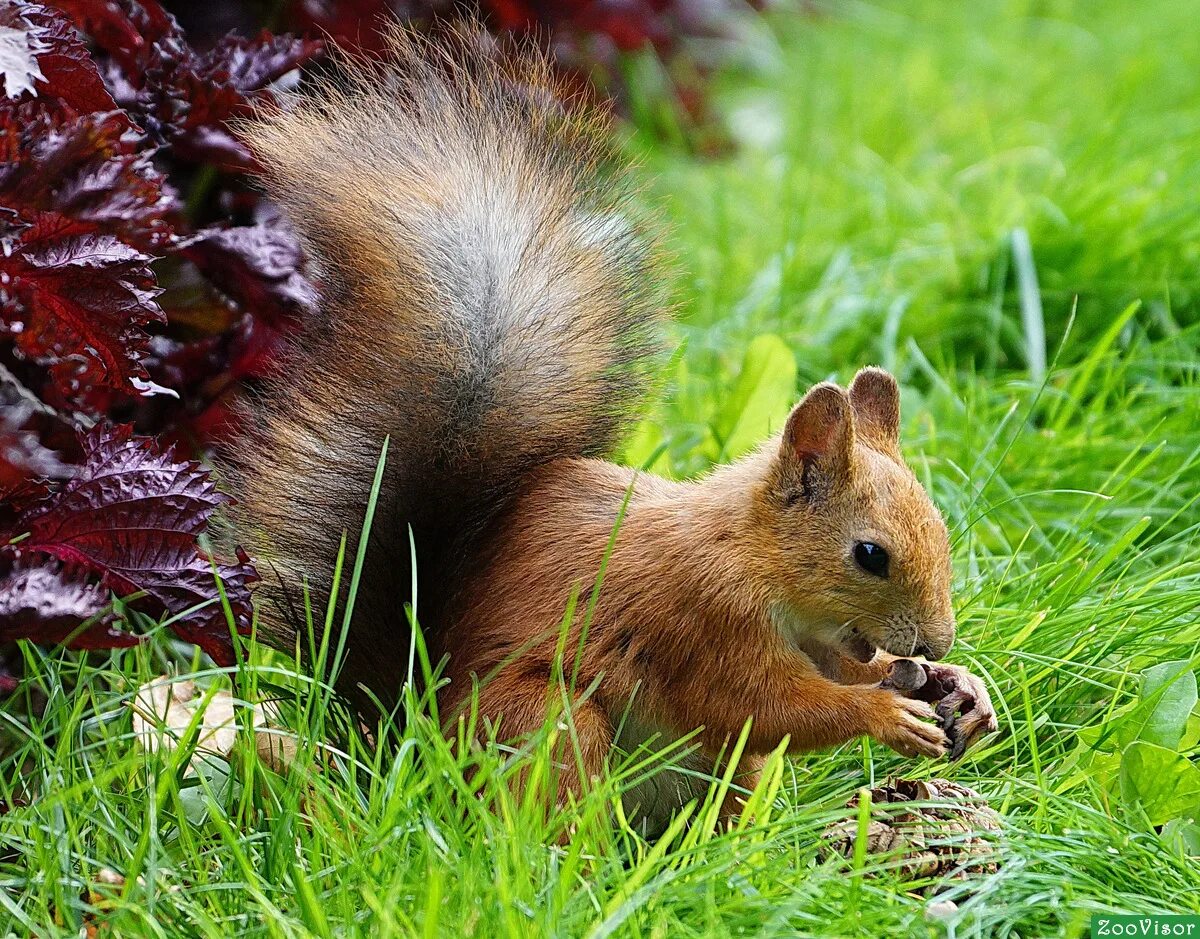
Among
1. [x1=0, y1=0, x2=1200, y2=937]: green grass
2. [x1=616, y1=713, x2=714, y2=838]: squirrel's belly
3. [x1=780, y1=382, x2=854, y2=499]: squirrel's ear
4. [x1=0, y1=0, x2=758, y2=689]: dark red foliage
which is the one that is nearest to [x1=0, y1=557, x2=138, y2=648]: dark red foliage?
[x1=0, y1=0, x2=758, y2=689]: dark red foliage

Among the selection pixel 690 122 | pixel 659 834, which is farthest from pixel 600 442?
pixel 690 122

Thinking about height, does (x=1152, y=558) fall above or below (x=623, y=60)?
below

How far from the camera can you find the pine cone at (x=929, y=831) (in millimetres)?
1558

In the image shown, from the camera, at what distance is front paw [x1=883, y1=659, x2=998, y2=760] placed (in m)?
1.69

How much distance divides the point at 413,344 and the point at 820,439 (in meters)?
0.49

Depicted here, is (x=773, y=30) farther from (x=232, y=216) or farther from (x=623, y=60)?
(x=232, y=216)

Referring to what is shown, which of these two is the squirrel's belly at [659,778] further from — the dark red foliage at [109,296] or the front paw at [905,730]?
the dark red foliage at [109,296]

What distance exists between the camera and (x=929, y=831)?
1.63 meters

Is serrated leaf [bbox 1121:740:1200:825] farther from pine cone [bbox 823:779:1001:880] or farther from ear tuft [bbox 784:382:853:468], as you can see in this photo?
ear tuft [bbox 784:382:853:468]

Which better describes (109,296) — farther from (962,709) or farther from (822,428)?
(962,709)

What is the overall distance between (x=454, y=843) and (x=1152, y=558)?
4.30 feet

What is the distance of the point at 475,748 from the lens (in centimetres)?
152

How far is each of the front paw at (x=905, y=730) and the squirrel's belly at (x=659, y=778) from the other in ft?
0.68

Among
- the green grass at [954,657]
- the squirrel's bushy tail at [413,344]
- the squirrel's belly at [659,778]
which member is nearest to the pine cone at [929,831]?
the green grass at [954,657]
